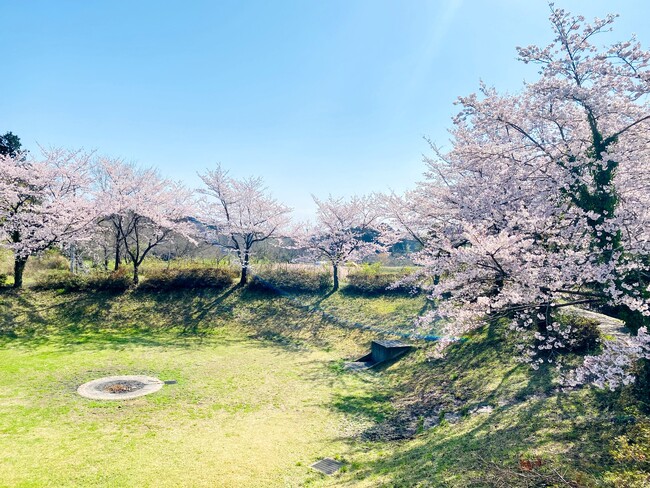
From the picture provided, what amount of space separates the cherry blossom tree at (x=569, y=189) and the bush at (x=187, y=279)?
15876mm

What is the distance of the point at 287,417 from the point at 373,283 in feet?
44.4

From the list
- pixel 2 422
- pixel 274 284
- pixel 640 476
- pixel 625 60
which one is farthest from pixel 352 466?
pixel 274 284

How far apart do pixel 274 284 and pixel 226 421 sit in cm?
1388

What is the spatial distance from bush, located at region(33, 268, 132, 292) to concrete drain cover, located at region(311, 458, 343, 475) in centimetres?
1638

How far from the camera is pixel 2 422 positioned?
7.56 m

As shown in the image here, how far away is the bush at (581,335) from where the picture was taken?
9.33m

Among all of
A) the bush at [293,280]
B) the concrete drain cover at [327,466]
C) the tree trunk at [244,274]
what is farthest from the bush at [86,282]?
the concrete drain cover at [327,466]

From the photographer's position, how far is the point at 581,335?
9.47m

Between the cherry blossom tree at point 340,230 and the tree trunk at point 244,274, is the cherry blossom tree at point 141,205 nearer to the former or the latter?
the tree trunk at point 244,274

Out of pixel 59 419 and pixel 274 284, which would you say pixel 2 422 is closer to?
pixel 59 419

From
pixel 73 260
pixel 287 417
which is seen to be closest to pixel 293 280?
pixel 73 260

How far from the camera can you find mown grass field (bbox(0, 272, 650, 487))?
559cm

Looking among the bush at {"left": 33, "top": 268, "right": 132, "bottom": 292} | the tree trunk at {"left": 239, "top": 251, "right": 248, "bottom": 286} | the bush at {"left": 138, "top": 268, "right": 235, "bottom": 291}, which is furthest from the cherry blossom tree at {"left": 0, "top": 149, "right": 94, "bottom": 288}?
the tree trunk at {"left": 239, "top": 251, "right": 248, "bottom": 286}

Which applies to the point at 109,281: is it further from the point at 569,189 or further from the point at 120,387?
the point at 569,189
